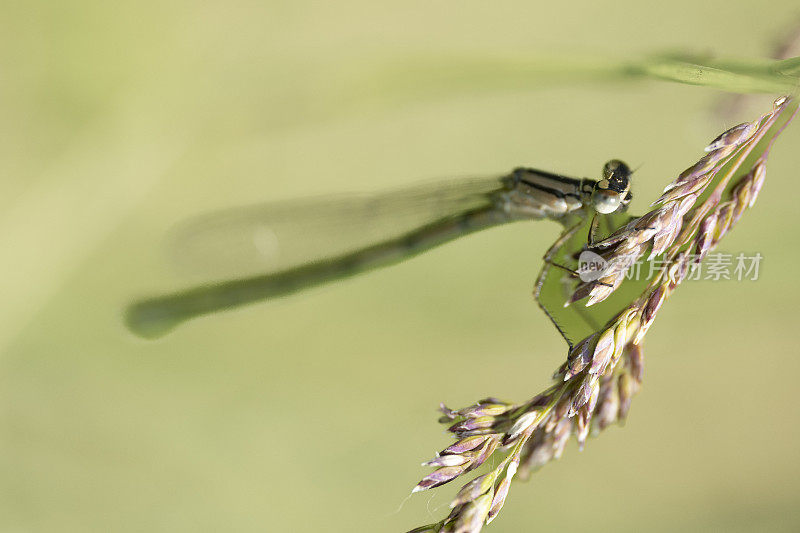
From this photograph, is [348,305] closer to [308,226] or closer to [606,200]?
[308,226]

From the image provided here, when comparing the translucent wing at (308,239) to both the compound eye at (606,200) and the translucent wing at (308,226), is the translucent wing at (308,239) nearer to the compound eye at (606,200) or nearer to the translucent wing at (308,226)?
the translucent wing at (308,226)

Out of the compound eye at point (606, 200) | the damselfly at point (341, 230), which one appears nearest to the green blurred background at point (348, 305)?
the damselfly at point (341, 230)

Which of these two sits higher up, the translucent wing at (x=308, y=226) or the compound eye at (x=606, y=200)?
A: the translucent wing at (x=308, y=226)

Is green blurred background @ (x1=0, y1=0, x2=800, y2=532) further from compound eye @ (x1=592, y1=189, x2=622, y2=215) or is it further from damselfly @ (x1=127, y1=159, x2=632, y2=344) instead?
compound eye @ (x1=592, y1=189, x2=622, y2=215)

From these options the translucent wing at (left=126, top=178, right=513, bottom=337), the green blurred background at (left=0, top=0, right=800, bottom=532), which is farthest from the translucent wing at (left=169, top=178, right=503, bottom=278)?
the green blurred background at (left=0, top=0, right=800, bottom=532)

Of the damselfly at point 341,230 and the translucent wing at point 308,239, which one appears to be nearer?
the damselfly at point 341,230

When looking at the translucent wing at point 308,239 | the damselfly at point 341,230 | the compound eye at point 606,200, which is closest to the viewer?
the compound eye at point 606,200

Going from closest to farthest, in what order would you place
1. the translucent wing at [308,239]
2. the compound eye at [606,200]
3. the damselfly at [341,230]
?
the compound eye at [606,200]
the damselfly at [341,230]
the translucent wing at [308,239]
